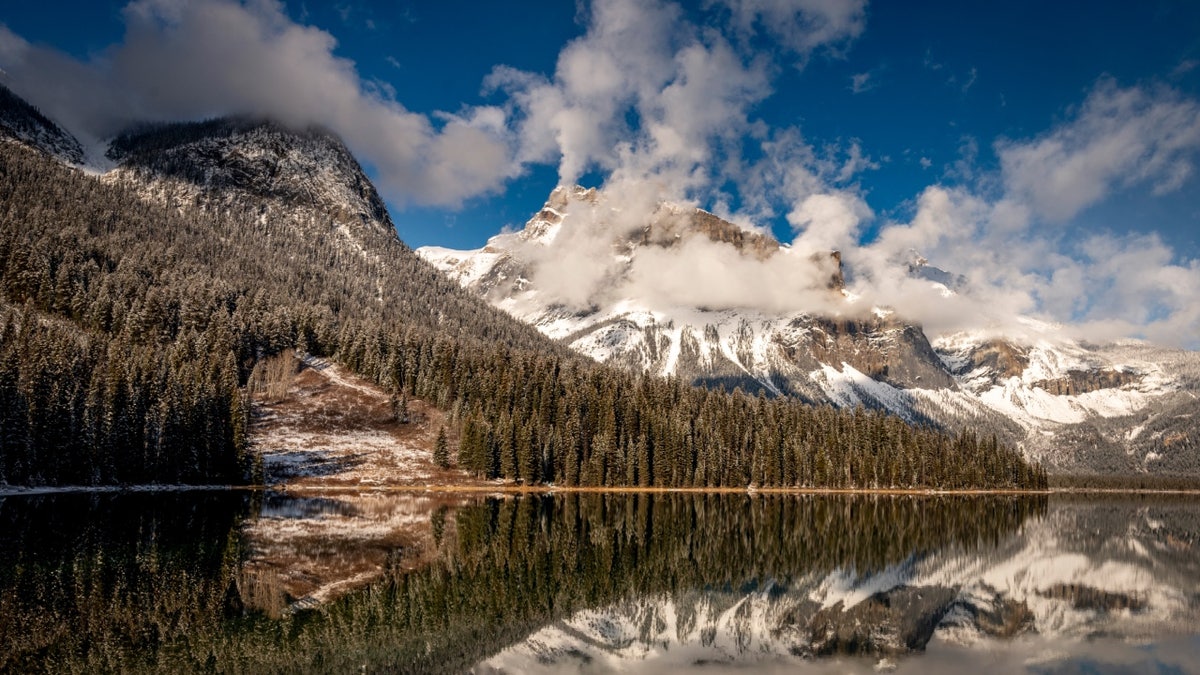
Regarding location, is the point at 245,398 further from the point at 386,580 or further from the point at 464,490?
the point at 386,580

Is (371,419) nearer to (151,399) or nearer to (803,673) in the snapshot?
(151,399)

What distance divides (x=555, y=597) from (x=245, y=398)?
320 feet

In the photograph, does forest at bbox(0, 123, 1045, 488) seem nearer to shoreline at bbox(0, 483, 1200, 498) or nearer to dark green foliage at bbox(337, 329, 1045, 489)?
dark green foliage at bbox(337, 329, 1045, 489)

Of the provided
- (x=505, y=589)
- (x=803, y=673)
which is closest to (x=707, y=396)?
(x=505, y=589)

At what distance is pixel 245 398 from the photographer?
380 ft

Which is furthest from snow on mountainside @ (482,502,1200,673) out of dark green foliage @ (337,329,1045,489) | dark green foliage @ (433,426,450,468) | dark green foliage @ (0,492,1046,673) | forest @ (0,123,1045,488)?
dark green foliage @ (433,426,450,468)

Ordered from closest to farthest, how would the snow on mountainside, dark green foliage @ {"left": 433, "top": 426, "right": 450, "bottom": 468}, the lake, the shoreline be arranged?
1. the lake
2. the snow on mountainside
3. the shoreline
4. dark green foliage @ {"left": 433, "top": 426, "right": 450, "bottom": 468}

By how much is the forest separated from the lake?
83.2 feet

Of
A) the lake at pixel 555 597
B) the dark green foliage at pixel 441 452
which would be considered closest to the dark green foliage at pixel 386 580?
the lake at pixel 555 597

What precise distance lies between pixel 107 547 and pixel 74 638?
22506 millimetres

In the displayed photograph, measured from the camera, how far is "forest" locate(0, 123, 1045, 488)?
9219 centimetres

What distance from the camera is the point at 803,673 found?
23.8 meters

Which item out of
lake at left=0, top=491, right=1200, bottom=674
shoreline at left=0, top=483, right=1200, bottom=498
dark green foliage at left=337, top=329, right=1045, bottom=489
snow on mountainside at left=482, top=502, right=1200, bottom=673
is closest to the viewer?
lake at left=0, top=491, right=1200, bottom=674

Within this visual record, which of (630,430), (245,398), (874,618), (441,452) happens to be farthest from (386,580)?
(630,430)
